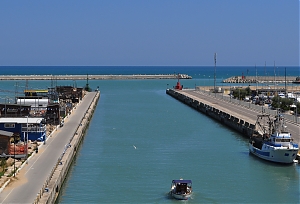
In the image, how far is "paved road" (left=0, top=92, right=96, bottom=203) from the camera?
24.4 m

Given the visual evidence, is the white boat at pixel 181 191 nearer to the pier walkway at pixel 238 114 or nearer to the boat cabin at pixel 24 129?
the boat cabin at pixel 24 129

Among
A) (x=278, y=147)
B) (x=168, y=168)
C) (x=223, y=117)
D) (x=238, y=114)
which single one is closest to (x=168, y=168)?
(x=168, y=168)

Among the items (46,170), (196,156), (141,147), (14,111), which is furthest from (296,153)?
(14,111)

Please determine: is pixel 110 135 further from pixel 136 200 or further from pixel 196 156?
pixel 136 200

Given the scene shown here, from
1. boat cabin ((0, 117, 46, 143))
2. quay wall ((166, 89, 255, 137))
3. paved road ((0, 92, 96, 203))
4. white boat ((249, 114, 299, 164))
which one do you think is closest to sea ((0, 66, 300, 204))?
white boat ((249, 114, 299, 164))

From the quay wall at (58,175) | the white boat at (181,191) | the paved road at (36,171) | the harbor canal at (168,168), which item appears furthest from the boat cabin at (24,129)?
the white boat at (181,191)

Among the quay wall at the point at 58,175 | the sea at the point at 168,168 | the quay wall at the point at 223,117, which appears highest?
the quay wall at the point at 223,117

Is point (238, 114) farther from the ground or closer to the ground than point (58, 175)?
farther from the ground

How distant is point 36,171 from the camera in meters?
29.3

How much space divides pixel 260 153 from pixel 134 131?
655 inches

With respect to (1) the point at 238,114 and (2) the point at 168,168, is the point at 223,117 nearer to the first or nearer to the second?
(1) the point at 238,114

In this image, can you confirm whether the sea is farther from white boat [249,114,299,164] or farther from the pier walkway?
the pier walkway

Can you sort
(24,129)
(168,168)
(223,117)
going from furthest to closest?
1. (223,117)
2. (24,129)
3. (168,168)

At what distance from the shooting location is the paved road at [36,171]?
24.4m
